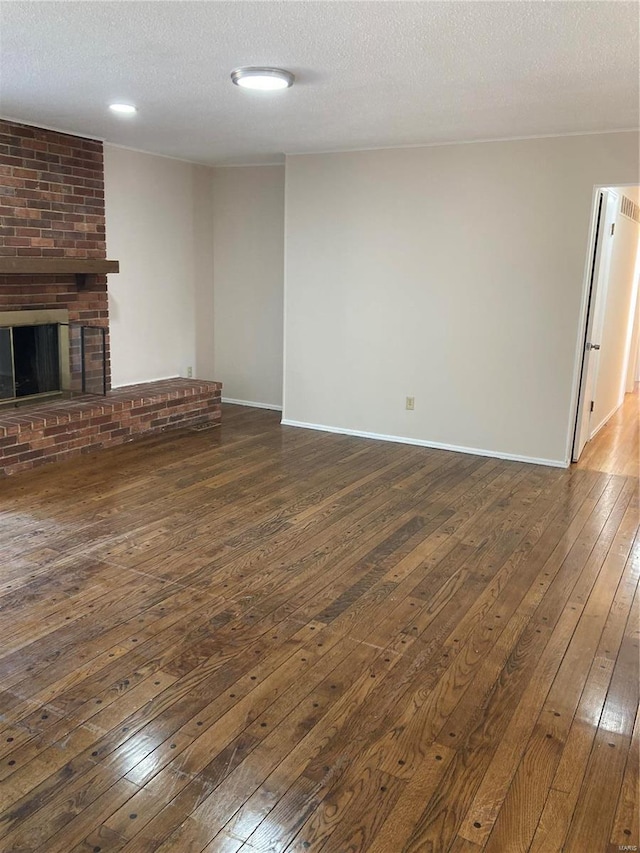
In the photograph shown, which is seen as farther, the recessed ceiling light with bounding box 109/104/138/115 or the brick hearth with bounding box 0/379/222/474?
the brick hearth with bounding box 0/379/222/474

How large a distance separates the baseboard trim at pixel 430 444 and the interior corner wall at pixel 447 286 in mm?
26

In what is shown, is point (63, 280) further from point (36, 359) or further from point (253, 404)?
point (253, 404)

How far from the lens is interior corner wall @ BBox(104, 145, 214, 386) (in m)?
5.85

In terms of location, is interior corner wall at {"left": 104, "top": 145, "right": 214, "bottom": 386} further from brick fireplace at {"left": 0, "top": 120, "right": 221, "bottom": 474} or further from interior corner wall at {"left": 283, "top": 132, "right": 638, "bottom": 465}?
interior corner wall at {"left": 283, "top": 132, "right": 638, "bottom": 465}

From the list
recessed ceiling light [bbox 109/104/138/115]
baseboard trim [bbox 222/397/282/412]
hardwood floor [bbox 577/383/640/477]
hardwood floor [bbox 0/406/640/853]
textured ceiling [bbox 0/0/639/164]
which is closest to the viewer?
hardwood floor [bbox 0/406/640/853]

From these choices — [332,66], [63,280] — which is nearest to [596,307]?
[332,66]

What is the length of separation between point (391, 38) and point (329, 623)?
2346mm

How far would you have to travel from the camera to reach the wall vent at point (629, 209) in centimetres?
567

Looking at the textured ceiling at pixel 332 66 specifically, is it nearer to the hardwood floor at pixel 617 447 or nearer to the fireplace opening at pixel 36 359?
the fireplace opening at pixel 36 359

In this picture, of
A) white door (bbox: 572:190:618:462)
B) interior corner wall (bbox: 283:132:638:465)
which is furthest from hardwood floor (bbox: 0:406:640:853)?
interior corner wall (bbox: 283:132:638:465)

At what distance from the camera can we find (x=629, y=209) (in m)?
6.00

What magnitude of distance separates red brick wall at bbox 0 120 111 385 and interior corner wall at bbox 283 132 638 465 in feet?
5.15

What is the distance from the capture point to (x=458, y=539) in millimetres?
3727

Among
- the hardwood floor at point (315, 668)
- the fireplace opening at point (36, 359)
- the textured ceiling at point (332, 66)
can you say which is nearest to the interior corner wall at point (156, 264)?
the fireplace opening at point (36, 359)
